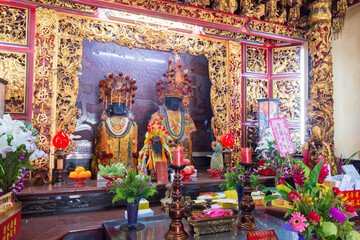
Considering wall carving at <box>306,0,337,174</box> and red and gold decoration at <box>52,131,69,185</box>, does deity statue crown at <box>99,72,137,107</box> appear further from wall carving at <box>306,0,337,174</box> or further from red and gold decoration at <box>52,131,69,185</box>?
wall carving at <box>306,0,337,174</box>

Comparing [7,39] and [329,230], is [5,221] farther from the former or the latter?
[7,39]

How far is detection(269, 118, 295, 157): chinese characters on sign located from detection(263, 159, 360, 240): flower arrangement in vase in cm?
91

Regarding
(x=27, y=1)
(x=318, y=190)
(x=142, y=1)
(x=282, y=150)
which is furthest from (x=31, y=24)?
(x=318, y=190)

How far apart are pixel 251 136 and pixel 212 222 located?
3638 millimetres

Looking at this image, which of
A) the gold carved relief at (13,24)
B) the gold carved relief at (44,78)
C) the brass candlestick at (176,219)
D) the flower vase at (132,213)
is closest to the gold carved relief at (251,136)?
the gold carved relief at (44,78)

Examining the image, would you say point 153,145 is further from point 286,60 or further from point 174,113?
point 286,60

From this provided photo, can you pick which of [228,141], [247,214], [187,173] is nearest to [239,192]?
[247,214]

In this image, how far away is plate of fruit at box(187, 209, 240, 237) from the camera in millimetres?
1766

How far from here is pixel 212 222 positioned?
70.9 inches

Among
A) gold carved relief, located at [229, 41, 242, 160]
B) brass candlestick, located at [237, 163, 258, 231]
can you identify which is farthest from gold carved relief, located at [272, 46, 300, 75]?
brass candlestick, located at [237, 163, 258, 231]

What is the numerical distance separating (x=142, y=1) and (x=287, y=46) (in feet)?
9.78

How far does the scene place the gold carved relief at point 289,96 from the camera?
528 centimetres

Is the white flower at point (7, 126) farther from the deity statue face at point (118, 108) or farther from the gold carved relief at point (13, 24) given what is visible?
the deity statue face at point (118, 108)

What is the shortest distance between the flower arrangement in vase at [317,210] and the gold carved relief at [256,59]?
3.93 metres
